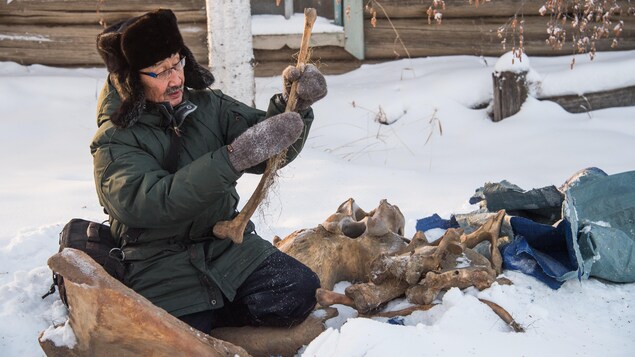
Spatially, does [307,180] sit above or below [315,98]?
below

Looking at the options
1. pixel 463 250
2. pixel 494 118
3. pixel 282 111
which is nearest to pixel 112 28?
pixel 282 111

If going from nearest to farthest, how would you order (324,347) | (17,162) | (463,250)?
(324,347)
(463,250)
(17,162)

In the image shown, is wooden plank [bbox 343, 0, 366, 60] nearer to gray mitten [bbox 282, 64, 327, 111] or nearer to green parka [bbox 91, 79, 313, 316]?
green parka [bbox 91, 79, 313, 316]

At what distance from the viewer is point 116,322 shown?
275 cm

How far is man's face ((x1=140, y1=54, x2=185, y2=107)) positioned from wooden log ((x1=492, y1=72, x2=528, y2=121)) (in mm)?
3899

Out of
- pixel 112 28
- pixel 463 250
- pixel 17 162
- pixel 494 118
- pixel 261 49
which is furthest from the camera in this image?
pixel 261 49

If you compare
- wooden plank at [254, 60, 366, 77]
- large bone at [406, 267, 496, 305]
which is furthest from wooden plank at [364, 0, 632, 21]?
large bone at [406, 267, 496, 305]

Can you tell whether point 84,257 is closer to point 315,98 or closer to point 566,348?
point 315,98

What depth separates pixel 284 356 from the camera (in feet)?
10.5

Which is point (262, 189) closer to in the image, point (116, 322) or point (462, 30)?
point (116, 322)

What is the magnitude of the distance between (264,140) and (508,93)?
4.12m

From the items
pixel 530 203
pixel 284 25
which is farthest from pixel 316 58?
pixel 530 203

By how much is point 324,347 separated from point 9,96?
5.37 meters

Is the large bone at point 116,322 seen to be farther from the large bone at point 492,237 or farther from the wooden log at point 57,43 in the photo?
the wooden log at point 57,43
